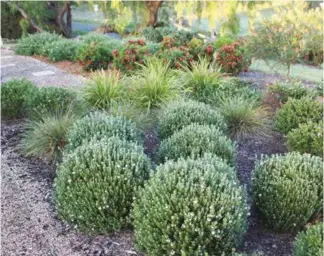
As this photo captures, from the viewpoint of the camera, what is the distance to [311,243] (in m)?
2.89

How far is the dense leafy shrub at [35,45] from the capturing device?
39.8 feet

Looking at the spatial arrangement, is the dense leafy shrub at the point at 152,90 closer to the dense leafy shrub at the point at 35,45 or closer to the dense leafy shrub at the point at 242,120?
the dense leafy shrub at the point at 242,120

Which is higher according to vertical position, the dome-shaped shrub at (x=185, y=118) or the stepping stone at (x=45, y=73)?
the dome-shaped shrub at (x=185, y=118)

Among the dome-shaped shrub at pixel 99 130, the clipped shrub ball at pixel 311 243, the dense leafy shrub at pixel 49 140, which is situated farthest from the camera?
the dense leafy shrub at pixel 49 140

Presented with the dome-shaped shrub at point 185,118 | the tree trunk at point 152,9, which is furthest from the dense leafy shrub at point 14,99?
the tree trunk at point 152,9

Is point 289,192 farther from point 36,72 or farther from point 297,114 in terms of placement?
point 36,72

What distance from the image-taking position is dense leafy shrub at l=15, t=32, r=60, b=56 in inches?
478

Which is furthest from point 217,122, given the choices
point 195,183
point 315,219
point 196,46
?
point 196,46

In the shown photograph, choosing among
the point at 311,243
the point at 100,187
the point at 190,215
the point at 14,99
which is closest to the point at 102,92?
the point at 14,99

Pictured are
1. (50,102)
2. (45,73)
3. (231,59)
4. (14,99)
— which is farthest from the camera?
(231,59)

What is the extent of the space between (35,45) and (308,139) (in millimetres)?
9319

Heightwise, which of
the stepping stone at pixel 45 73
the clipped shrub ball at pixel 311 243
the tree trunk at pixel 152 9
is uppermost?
the tree trunk at pixel 152 9

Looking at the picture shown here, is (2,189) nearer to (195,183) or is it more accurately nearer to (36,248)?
(36,248)

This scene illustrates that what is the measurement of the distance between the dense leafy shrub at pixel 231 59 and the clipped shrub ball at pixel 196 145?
5.44 metres
